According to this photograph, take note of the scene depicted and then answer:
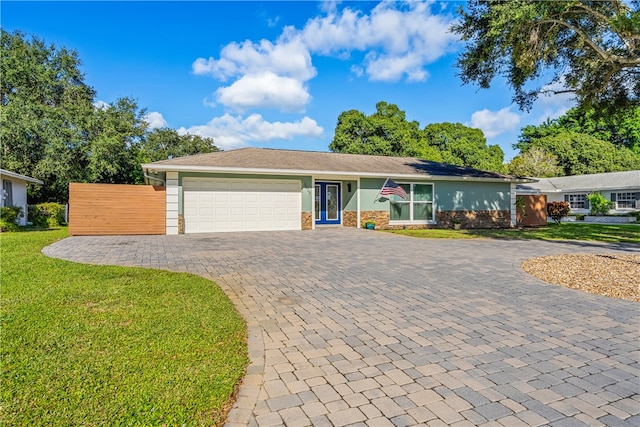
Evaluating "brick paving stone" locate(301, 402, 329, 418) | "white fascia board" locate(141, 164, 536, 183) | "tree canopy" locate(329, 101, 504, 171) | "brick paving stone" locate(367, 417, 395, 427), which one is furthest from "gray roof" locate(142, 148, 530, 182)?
"tree canopy" locate(329, 101, 504, 171)

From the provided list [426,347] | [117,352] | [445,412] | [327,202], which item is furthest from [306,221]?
[445,412]

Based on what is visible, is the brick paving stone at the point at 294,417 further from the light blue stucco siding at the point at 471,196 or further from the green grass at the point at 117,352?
the light blue stucco siding at the point at 471,196

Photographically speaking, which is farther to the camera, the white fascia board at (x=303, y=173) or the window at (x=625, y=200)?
the window at (x=625, y=200)

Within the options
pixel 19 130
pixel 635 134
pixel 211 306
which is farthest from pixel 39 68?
pixel 635 134

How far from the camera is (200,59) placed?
15039mm

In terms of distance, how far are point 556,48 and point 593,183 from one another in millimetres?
21981

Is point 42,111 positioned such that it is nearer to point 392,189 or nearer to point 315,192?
point 315,192

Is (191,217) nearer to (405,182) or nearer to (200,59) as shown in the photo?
(200,59)

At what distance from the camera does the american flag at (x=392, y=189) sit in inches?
651

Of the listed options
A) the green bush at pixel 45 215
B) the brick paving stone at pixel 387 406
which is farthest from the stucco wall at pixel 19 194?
the brick paving stone at pixel 387 406

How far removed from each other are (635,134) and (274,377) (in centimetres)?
5422

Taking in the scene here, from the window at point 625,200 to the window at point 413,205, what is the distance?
1997 centimetres

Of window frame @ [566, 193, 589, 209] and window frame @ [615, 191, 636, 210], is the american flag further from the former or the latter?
window frame @ [566, 193, 589, 209]

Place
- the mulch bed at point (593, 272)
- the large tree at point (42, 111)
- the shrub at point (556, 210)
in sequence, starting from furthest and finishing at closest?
1. the shrub at point (556, 210)
2. the large tree at point (42, 111)
3. the mulch bed at point (593, 272)
